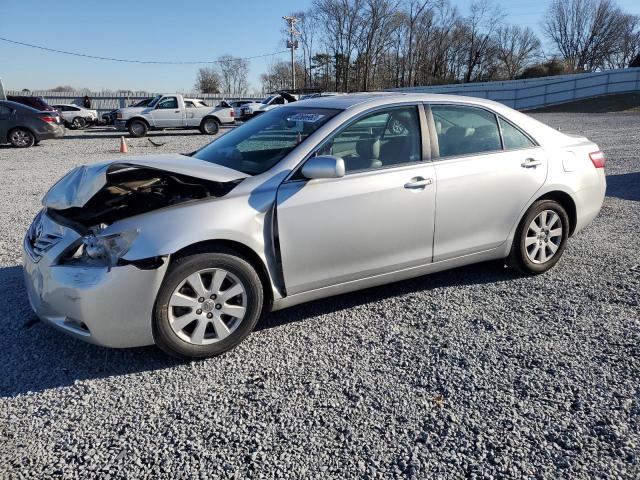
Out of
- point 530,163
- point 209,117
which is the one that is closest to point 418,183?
point 530,163

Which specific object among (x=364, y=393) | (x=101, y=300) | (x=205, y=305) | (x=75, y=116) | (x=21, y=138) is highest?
(x=75, y=116)

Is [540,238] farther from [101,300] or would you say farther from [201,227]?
[101,300]

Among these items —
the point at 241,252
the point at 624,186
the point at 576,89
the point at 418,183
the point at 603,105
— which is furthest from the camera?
the point at 576,89

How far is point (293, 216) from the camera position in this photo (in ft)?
10.5

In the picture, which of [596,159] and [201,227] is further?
[596,159]

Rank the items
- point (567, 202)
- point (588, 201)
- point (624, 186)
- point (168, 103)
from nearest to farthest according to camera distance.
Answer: point (567, 202) → point (588, 201) → point (624, 186) → point (168, 103)

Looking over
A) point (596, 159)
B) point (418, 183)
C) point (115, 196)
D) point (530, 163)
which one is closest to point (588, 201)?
point (596, 159)

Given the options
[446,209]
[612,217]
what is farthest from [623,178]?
[446,209]

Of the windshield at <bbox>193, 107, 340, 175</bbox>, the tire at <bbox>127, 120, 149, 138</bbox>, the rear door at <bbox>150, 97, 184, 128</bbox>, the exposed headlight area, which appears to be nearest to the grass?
the rear door at <bbox>150, 97, 184, 128</bbox>

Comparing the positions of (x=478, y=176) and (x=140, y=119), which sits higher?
(x=140, y=119)

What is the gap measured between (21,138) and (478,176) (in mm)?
16777

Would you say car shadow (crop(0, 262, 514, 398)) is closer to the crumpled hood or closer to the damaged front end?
the damaged front end

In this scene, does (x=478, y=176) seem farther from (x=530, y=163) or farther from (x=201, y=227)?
(x=201, y=227)

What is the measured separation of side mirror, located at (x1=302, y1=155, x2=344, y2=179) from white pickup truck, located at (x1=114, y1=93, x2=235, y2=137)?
66.0ft
